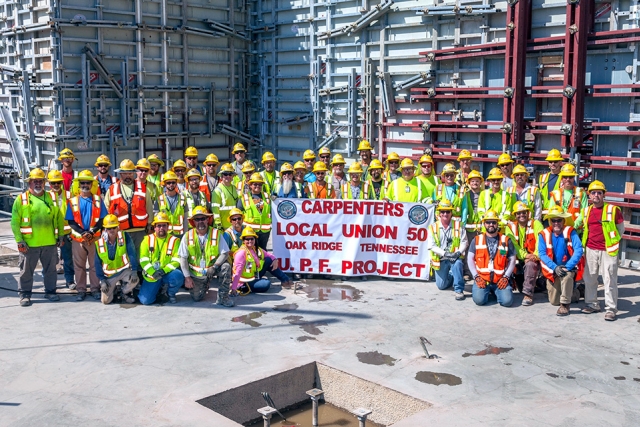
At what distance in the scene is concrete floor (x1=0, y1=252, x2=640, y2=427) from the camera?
7.04 m

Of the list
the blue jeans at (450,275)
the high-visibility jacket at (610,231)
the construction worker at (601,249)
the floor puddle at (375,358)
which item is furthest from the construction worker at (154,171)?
the high-visibility jacket at (610,231)

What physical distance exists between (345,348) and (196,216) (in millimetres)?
3243

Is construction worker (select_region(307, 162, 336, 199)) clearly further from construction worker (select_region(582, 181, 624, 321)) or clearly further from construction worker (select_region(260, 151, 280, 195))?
construction worker (select_region(582, 181, 624, 321))

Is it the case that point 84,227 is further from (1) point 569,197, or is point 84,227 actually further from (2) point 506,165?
(1) point 569,197

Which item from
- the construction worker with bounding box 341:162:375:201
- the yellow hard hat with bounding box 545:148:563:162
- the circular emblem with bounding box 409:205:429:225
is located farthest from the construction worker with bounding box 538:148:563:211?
the construction worker with bounding box 341:162:375:201

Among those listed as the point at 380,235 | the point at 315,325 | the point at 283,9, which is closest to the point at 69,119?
the point at 283,9

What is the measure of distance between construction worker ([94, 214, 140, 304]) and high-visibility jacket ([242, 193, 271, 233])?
2.10m

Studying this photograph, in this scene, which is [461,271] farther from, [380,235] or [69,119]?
[69,119]

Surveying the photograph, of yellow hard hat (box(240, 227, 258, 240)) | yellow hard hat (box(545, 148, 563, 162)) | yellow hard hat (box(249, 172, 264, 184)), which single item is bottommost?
yellow hard hat (box(240, 227, 258, 240))

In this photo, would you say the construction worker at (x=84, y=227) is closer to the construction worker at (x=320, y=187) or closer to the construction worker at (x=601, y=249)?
the construction worker at (x=320, y=187)

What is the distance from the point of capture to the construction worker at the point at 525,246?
1051 centimetres

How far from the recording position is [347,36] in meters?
16.6

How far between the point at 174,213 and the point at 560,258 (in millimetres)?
5824

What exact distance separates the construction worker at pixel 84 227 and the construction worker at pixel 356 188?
12.9ft
